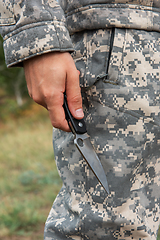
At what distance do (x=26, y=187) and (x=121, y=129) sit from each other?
2455mm

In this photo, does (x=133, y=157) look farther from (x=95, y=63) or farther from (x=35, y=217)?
(x=35, y=217)

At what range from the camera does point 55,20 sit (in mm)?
926

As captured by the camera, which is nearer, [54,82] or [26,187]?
[54,82]

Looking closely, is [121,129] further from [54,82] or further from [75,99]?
[54,82]

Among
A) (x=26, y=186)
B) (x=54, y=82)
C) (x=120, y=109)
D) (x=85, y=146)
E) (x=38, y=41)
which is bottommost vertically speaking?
(x=26, y=186)

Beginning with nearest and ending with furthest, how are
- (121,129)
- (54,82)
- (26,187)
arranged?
1. (54,82)
2. (121,129)
3. (26,187)

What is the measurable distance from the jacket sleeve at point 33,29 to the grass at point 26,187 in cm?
187

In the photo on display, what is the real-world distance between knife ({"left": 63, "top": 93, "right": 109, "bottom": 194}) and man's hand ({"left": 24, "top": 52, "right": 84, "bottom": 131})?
0.02 meters

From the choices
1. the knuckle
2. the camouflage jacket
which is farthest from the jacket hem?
the knuckle

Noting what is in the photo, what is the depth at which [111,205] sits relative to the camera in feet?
3.34

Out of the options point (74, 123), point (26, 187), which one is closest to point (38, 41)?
point (74, 123)

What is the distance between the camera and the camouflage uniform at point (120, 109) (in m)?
0.98

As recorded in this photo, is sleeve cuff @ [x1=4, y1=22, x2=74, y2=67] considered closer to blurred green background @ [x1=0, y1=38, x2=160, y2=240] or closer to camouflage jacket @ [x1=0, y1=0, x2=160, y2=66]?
camouflage jacket @ [x1=0, y1=0, x2=160, y2=66]

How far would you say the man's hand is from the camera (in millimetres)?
885
